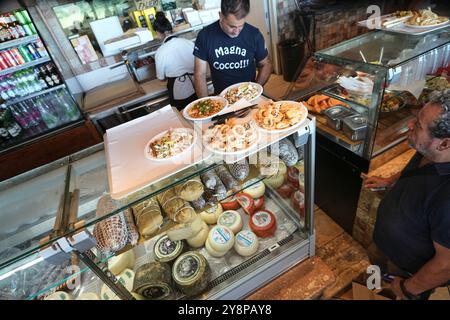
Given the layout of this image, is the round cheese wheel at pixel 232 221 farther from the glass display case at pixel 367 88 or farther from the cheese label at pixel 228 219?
the glass display case at pixel 367 88

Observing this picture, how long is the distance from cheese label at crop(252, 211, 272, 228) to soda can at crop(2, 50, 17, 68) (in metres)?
3.50

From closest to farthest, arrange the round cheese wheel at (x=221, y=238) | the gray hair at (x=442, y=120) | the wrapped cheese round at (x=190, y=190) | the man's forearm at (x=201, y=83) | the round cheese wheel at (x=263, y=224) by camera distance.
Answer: the gray hair at (x=442, y=120) < the wrapped cheese round at (x=190, y=190) < the round cheese wheel at (x=221, y=238) < the round cheese wheel at (x=263, y=224) < the man's forearm at (x=201, y=83)

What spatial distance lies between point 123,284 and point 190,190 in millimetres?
871

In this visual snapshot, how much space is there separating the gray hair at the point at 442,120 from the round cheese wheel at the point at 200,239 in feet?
5.06

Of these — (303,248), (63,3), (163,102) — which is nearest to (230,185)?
(303,248)

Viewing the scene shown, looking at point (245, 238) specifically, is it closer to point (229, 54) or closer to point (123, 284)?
point (123, 284)

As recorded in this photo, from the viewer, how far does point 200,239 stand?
1917mm

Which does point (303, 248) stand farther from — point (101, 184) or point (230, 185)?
point (101, 184)

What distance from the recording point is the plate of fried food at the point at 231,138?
46.9 inches

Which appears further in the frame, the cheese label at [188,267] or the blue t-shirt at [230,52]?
the blue t-shirt at [230,52]

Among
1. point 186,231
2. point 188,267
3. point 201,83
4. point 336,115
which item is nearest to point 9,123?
point 201,83

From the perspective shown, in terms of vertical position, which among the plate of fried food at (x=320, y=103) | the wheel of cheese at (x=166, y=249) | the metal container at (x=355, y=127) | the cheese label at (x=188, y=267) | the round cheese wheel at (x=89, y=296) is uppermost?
the plate of fried food at (x=320, y=103)

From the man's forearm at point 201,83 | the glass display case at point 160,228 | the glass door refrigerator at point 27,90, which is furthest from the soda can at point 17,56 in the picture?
the glass display case at point 160,228

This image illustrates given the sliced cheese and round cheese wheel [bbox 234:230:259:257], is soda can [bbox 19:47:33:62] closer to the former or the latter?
the sliced cheese
